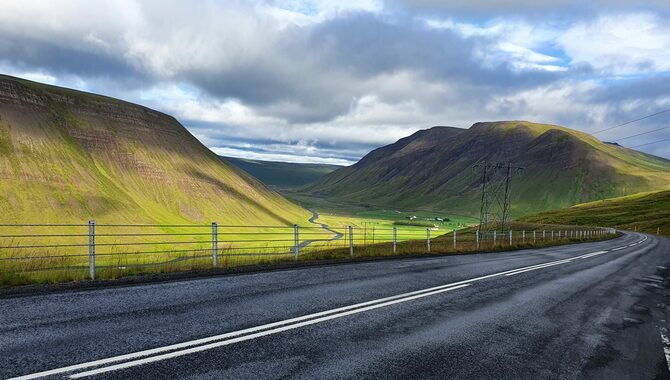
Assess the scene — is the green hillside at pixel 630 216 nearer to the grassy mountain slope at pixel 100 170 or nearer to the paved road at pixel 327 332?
the grassy mountain slope at pixel 100 170

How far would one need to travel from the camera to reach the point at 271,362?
566 centimetres

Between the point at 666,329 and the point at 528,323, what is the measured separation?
3.10 metres

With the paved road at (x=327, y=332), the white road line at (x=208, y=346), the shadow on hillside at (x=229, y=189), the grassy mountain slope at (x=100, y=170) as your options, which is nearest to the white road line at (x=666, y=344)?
the paved road at (x=327, y=332)

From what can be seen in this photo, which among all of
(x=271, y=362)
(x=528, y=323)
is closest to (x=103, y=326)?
(x=271, y=362)

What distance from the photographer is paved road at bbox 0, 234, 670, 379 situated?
557cm

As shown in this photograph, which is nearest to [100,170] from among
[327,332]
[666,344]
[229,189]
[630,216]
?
[229,189]

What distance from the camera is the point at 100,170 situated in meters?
153

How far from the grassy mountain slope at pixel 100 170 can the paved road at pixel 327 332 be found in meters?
121

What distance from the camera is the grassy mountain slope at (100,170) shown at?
123 metres

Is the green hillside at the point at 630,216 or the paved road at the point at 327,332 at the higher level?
the paved road at the point at 327,332

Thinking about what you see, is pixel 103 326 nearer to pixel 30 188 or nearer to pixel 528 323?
pixel 528 323

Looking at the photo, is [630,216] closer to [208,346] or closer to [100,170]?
[208,346]

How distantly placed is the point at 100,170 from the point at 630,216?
171609mm

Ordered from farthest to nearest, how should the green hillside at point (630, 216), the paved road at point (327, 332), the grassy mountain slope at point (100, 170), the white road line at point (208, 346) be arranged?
the grassy mountain slope at point (100, 170), the green hillside at point (630, 216), the paved road at point (327, 332), the white road line at point (208, 346)
